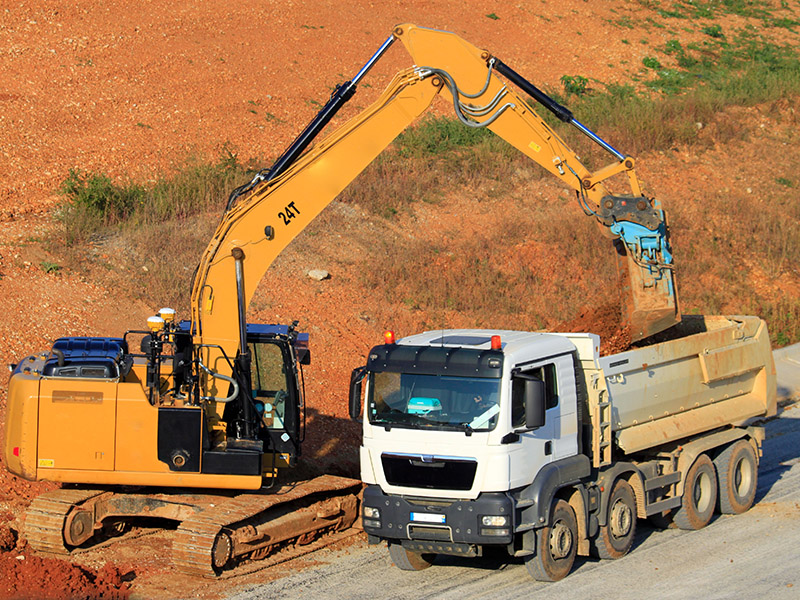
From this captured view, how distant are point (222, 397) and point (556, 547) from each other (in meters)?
4.22

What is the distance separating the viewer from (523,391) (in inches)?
414

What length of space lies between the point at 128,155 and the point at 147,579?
16437mm

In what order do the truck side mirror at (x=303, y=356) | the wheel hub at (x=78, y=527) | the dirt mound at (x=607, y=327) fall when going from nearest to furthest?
the wheel hub at (x=78, y=527)
the truck side mirror at (x=303, y=356)
the dirt mound at (x=607, y=327)

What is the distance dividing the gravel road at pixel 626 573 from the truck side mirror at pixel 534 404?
6.41 feet

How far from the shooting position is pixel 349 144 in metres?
11.8

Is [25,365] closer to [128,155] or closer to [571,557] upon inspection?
[571,557]

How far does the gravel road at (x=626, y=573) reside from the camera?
10688mm

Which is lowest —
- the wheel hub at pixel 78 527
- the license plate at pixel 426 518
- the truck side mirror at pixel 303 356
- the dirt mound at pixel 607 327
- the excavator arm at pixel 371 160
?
the wheel hub at pixel 78 527

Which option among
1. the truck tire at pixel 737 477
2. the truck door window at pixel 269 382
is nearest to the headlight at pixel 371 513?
the truck door window at pixel 269 382

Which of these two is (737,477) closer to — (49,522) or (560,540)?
(560,540)

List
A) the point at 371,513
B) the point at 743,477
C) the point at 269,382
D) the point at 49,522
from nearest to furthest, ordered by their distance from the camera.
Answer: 1. the point at 371,513
2. the point at 49,522
3. the point at 269,382
4. the point at 743,477

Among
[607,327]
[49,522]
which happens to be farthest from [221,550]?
[607,327]

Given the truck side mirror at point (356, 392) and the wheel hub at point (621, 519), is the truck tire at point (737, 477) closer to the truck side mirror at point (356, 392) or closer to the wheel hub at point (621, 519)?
the wheel hub at point (621, 519)

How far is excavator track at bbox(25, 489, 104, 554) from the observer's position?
11109 millimetres
